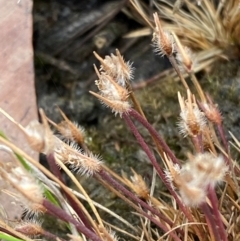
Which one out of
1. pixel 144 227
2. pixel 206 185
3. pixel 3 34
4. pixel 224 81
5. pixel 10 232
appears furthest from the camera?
pixel 224 81

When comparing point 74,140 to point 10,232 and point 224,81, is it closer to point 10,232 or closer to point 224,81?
point 10,232

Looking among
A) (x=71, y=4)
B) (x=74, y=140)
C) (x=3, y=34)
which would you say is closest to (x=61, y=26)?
(x=71, y=4)

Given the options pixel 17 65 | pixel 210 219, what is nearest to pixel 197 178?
pixel 210 219

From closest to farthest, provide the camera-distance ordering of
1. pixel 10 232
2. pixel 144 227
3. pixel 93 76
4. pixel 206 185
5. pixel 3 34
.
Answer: pixel 206 185, pixel 10 232, pixel 144 227, pixel 3 34, pixel 93 76

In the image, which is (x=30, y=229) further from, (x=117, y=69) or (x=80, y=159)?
(x=117, y=69)

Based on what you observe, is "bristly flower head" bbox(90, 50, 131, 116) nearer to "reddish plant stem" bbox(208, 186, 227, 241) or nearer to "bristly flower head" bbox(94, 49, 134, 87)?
"bristly flower head" bbox(94, 49, 134, 87)

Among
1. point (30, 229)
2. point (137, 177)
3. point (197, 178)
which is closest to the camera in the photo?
point (197, 178)

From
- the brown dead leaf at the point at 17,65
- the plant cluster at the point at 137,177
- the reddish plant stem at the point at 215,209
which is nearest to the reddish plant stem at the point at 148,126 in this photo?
the plant cluster at the point at 137,177

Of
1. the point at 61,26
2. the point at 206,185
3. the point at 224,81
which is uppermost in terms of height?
the point at 61,26

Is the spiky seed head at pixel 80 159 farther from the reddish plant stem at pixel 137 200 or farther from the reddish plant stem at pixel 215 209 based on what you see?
the reddish plant stem at pixel 215 209
